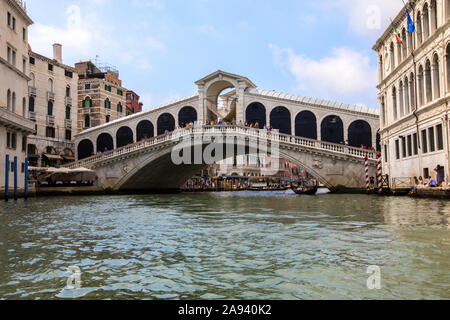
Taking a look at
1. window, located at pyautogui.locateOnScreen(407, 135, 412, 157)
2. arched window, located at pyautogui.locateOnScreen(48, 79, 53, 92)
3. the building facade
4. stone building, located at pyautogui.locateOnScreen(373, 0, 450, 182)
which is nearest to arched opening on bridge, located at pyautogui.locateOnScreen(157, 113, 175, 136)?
arched window, located at pyautogui.locateOnScreen(48, 79, 53, 92)

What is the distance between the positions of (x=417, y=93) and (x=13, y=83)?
20.7 m

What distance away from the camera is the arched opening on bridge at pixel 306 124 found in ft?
94.2

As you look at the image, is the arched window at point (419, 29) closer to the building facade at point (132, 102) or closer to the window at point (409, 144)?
the window at point (409, 144)

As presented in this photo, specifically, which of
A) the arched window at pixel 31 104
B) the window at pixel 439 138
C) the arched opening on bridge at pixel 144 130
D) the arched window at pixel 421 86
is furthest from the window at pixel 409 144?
the arched window at pixel 31 104

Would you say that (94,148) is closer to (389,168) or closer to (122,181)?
(122,181)

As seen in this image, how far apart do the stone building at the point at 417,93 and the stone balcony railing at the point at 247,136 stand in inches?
84.2

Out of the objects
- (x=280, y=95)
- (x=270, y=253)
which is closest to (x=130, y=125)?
(x=280, y=95)

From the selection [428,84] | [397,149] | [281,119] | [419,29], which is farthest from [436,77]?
[281,119]

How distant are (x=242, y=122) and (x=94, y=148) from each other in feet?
44.7

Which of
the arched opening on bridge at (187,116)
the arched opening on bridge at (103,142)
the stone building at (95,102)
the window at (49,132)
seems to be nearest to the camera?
the arched opening on bridge at (187,116)

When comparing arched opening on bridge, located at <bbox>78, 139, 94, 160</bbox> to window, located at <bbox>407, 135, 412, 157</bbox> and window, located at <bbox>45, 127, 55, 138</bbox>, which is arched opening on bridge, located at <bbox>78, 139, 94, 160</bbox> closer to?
window, located at <bbox>45, 127, 55, 138</bbox>

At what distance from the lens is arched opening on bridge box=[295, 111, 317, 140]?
28.7m
